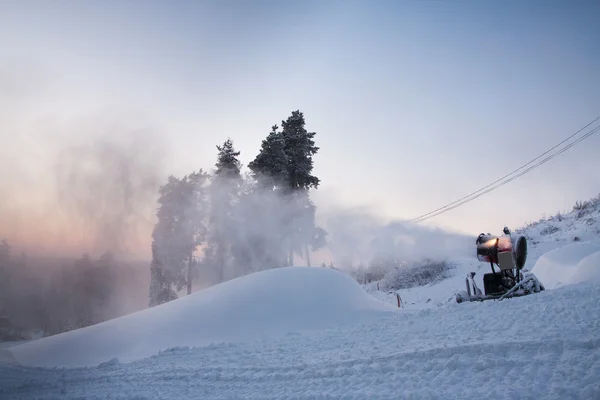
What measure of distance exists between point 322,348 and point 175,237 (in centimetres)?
2742

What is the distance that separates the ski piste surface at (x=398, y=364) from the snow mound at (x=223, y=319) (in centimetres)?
115

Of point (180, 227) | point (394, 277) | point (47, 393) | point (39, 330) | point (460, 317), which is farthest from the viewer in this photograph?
point (39, 330)

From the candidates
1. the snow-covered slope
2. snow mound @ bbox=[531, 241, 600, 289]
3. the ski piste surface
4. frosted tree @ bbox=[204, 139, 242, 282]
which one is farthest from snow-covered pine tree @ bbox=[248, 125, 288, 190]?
the ski piste surface

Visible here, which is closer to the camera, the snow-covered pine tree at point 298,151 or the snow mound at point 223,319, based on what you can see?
the snow mound at point 223,319

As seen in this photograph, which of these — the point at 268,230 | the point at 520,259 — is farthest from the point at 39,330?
the point at 520,259

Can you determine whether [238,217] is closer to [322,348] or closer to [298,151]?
[298,151]

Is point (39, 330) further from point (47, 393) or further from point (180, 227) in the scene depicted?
point (47, 393)

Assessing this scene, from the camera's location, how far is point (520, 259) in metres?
12.4

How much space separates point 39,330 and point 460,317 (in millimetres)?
43249

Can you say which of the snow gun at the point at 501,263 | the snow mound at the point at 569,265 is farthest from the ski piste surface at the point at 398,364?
the snow mound at the point at 569,265

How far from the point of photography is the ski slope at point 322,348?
4910 mm

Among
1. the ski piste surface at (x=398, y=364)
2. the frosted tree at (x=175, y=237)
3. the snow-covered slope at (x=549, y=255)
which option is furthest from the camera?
the frosted tree at (x=175, y=237)

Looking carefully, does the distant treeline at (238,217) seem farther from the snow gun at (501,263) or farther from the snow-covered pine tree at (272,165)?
the snow gun at (501,263)

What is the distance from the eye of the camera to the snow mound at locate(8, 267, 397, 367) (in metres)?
11.0
